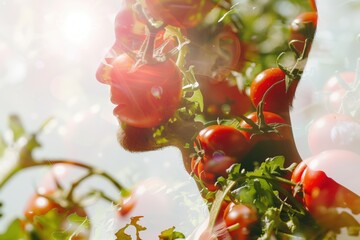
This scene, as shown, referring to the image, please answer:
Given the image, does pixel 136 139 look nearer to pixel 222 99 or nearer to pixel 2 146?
pixel 222 99

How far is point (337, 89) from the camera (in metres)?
0.79

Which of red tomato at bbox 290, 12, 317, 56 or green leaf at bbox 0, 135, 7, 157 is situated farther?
red tomato at bbox 290, 12, 317, 56

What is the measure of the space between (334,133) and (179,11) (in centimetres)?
28

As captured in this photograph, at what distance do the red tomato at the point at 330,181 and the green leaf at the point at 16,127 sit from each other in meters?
0.34

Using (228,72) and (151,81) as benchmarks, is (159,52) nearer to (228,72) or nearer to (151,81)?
(151,81)

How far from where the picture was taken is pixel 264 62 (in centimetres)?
85

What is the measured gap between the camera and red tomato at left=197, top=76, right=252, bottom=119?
31.2 inches

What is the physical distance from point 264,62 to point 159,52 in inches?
8.0

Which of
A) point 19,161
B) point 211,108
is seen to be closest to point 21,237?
point 19,161

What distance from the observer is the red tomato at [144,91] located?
714 mm

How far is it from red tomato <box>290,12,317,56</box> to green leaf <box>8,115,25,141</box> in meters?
0.54

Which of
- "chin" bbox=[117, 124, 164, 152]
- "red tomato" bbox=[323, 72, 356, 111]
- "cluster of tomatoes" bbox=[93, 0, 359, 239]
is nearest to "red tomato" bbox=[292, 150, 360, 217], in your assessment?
"cluster of tomatoes" bbox=[93, 0, 359, 239]

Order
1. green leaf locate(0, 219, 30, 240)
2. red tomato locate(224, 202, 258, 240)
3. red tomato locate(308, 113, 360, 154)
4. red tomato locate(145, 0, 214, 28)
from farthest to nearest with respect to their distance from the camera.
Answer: red tomato locate(145, 0, 214, 28)
red tomato locate(308, 113, 360, 154)
red tomato locate(224, 202, 258, 240)
green leaf locate(0, 219, 30, 240)

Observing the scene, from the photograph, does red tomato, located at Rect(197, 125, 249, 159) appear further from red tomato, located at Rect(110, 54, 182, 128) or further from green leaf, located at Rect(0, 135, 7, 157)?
green leaf, located at Rect(0, 135, 7, 157)
